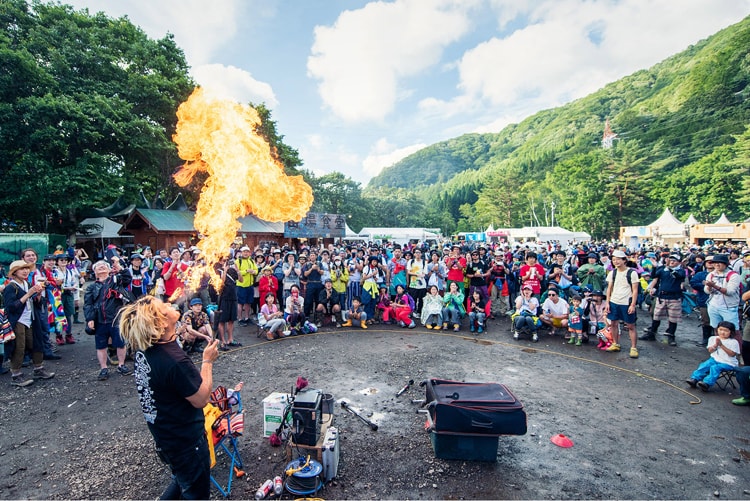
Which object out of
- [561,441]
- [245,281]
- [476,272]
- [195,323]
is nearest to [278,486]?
[561,441]

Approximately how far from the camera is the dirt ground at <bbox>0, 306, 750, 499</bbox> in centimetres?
369

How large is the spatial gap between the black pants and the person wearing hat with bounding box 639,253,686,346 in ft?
33.9

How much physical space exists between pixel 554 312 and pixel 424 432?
6406mm

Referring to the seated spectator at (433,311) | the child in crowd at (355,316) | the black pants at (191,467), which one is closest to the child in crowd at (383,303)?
the child in crowd at (355,316)

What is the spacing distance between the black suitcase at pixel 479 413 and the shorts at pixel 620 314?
5.18 metres

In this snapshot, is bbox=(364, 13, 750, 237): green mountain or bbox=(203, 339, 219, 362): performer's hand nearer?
bbox=(203, 339, 219, 362): performer's hand

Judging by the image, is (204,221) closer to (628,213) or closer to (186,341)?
(186,341)

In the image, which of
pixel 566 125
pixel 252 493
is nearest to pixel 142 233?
pixel 252 493

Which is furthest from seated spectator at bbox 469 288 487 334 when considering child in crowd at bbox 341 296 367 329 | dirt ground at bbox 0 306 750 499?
child in crowd at bbox 341 296 367 329

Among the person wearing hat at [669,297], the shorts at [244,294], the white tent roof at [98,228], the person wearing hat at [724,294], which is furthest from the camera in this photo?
the white tent roof at [98,228]

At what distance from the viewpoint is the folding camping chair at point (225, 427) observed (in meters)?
3.71

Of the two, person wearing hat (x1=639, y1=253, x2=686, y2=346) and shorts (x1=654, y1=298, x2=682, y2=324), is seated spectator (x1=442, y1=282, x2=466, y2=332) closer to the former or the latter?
person wearing hat (x1=639, y1=253, x2=686, y2=346)

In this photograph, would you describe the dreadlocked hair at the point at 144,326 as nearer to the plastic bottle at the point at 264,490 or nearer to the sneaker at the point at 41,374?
the plastic bottle at the point at 264,490

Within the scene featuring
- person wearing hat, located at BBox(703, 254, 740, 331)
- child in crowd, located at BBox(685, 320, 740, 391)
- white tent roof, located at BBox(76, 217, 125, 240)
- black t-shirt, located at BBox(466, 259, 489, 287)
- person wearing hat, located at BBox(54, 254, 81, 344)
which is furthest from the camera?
white tent roof, located at BBox(76, 217, 125, 240)
